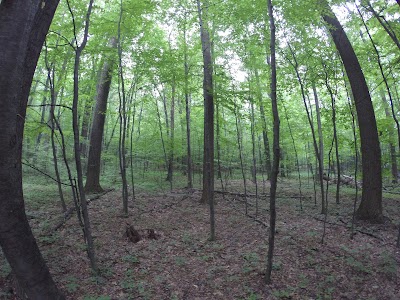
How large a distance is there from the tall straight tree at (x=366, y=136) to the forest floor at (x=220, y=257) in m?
0.59

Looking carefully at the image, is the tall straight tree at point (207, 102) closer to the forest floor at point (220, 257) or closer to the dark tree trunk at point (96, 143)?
the forest floor at point (220, 257)

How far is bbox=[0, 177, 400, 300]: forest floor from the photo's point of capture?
453 centimetres

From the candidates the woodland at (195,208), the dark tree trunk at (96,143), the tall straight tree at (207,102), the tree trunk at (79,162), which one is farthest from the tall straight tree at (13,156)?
the dark tree trunk at (96,143)

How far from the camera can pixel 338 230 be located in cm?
720

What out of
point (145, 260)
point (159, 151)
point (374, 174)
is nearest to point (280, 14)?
point (374, 174)

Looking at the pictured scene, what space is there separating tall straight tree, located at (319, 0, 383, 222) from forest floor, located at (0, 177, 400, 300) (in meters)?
0.59

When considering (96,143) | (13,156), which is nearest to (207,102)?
(13,156)

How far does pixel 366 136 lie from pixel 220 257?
6042 mm

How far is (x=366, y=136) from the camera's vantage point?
8.07 meters

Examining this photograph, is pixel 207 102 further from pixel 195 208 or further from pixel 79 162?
pixel 195 208

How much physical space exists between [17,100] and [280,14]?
632 centimetres

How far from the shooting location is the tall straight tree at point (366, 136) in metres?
7.80

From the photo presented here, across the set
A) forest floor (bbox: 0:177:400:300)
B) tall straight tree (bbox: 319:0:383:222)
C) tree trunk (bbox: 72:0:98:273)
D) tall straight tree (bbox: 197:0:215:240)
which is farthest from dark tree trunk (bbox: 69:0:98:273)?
tall straight tree (bbox: 319:0:383:222)

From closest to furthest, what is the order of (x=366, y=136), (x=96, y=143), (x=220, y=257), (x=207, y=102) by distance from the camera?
(x=220, y=257)
(x=207, y=102)
(x=366, y=136)
(x=96, y=143)
